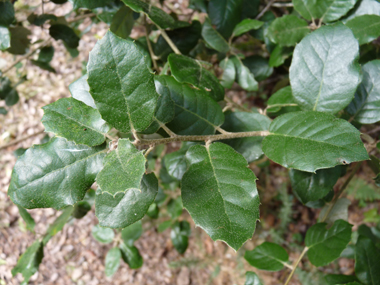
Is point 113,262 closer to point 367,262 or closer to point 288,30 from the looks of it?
point 367,262

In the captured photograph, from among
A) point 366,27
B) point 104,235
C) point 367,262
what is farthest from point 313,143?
point 104,235

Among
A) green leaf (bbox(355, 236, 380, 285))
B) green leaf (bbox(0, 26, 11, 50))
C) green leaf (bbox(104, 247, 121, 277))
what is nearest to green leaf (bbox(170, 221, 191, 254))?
green leaf (bbox(104, 247, 121, 277))

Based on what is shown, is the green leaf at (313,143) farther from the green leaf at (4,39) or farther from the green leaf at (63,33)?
the green leaf at (63,33)

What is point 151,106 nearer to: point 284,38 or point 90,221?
point 284,38

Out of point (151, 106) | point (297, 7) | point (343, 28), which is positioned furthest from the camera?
point (297, 7)

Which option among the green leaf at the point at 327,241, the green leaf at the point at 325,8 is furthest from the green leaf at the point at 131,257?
the green leaf at the point at 325,8

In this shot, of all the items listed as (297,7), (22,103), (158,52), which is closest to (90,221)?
(22,103)
